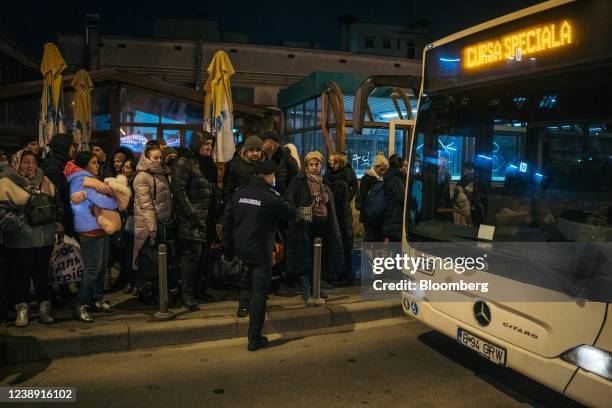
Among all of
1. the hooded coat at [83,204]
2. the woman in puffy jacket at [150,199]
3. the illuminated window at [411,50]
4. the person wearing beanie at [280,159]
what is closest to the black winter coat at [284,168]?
the person wearing beanie at [280,159]

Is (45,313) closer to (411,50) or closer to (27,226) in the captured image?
(27,226)

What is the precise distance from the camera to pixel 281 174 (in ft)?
22.1

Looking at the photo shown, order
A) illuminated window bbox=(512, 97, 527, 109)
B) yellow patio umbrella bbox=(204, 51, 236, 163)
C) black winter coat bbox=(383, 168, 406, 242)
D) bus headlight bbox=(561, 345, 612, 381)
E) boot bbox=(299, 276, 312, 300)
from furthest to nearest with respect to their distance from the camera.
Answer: yellow patio umbrella bbox=(204, 51, 236, 163) → black winter coat bbox=(383, 168, 406, 242) → boot bbox=(299, 276, 312, 300) → illuminated window bbox=(512, 97, 527, 109) → bus headlight bbox=(561, 345, 612, 381)

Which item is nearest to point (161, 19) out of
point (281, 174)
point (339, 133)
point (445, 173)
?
point (339, 133)

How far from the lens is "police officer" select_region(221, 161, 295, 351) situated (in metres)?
4.87

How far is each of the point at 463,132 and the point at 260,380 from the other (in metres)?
2.88

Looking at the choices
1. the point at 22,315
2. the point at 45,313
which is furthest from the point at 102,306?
the point at 22,315

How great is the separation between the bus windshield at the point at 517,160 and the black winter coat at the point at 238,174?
2.25 meters

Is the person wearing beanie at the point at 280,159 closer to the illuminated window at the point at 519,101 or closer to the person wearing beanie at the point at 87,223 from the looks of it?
the person wearing beanie at the point at 87,223

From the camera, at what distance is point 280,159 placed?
6824mm

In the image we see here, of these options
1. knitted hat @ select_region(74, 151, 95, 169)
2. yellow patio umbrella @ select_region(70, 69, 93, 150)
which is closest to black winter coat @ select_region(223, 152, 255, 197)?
knitted hat @ select_region(74, 151, 95, 169)

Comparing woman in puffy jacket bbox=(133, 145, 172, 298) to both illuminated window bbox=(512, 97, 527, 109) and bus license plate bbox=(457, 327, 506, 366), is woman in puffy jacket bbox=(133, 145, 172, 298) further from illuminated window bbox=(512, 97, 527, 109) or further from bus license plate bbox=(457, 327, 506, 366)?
illuminated window bbox=(512, 97, 527, 109)

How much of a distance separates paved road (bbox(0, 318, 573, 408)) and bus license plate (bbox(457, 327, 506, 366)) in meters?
0.42

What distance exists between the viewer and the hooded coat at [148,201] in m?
5.81
